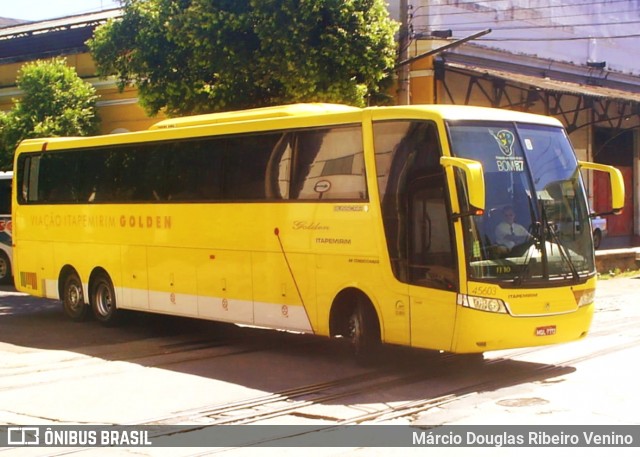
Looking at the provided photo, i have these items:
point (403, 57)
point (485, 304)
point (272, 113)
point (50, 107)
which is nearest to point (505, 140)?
point (485, 304)

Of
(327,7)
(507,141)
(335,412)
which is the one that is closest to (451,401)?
(335,412)

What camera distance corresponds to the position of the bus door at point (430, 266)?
35.3ft

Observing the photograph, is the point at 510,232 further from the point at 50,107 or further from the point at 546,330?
the point at 50,107

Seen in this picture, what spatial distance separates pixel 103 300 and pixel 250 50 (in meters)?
6.35

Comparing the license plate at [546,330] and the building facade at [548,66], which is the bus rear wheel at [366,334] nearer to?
the license plate at [546,330]

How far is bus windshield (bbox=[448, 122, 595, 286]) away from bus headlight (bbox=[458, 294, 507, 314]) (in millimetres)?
233

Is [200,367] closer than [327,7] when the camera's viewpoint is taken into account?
Yes

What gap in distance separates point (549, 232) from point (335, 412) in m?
3.41

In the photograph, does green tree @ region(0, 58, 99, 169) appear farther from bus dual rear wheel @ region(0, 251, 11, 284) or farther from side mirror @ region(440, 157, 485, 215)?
side mirror @ region(440, 157, 485, 215)

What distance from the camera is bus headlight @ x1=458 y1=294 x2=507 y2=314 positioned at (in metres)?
10.5

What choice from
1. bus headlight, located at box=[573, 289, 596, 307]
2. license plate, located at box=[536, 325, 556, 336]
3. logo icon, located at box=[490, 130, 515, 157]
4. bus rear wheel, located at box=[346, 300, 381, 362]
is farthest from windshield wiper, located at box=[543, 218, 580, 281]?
bus rear wheel, located at box=[346, 300, 381, 362]

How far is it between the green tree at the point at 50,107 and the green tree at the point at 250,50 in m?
8.22

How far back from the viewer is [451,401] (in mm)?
9656

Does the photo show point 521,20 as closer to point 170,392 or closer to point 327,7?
point 327,7
